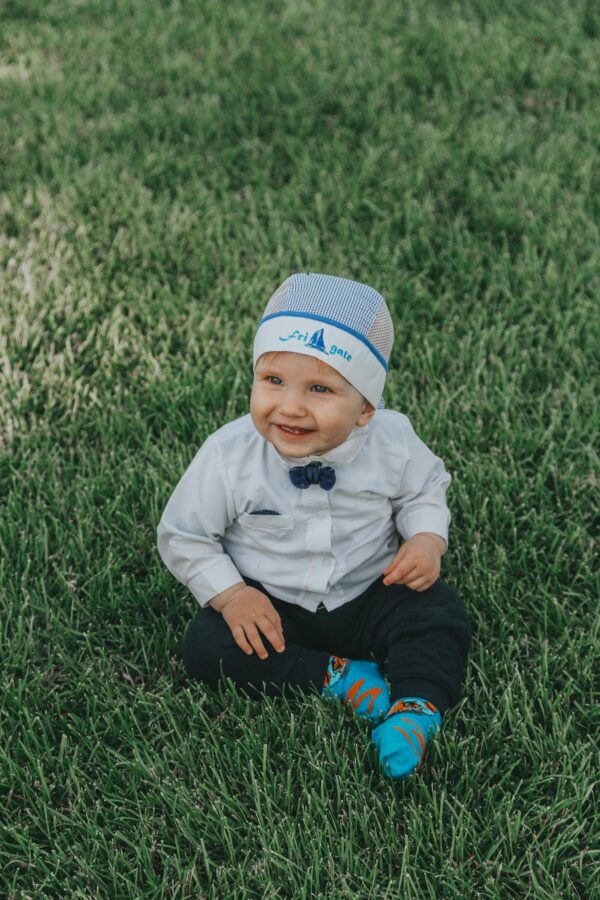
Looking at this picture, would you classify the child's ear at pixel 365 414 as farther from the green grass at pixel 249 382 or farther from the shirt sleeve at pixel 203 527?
the green grass at pixel 249 382

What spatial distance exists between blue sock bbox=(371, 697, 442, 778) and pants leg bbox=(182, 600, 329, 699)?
0.23 metres

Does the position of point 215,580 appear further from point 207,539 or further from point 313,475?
point 313,475

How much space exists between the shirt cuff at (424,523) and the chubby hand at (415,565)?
41mm

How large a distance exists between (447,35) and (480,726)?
3.94 meters

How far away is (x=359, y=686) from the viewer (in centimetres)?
247

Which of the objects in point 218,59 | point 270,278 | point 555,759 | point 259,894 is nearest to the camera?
point 259,894

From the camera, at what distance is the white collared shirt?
2.44 metres

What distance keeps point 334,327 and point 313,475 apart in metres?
0.39

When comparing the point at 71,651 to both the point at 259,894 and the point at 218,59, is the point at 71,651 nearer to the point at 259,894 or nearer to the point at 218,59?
the point at 259,894

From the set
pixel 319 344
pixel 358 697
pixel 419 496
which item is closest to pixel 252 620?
pixel 358 697

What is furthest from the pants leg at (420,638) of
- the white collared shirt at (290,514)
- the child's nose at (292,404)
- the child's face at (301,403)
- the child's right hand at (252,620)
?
the child's nose at (292,404)

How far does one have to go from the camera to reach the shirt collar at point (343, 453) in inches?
92.0

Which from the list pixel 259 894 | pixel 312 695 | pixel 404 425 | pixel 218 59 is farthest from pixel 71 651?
pixel 218 59

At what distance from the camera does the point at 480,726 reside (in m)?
2.38
